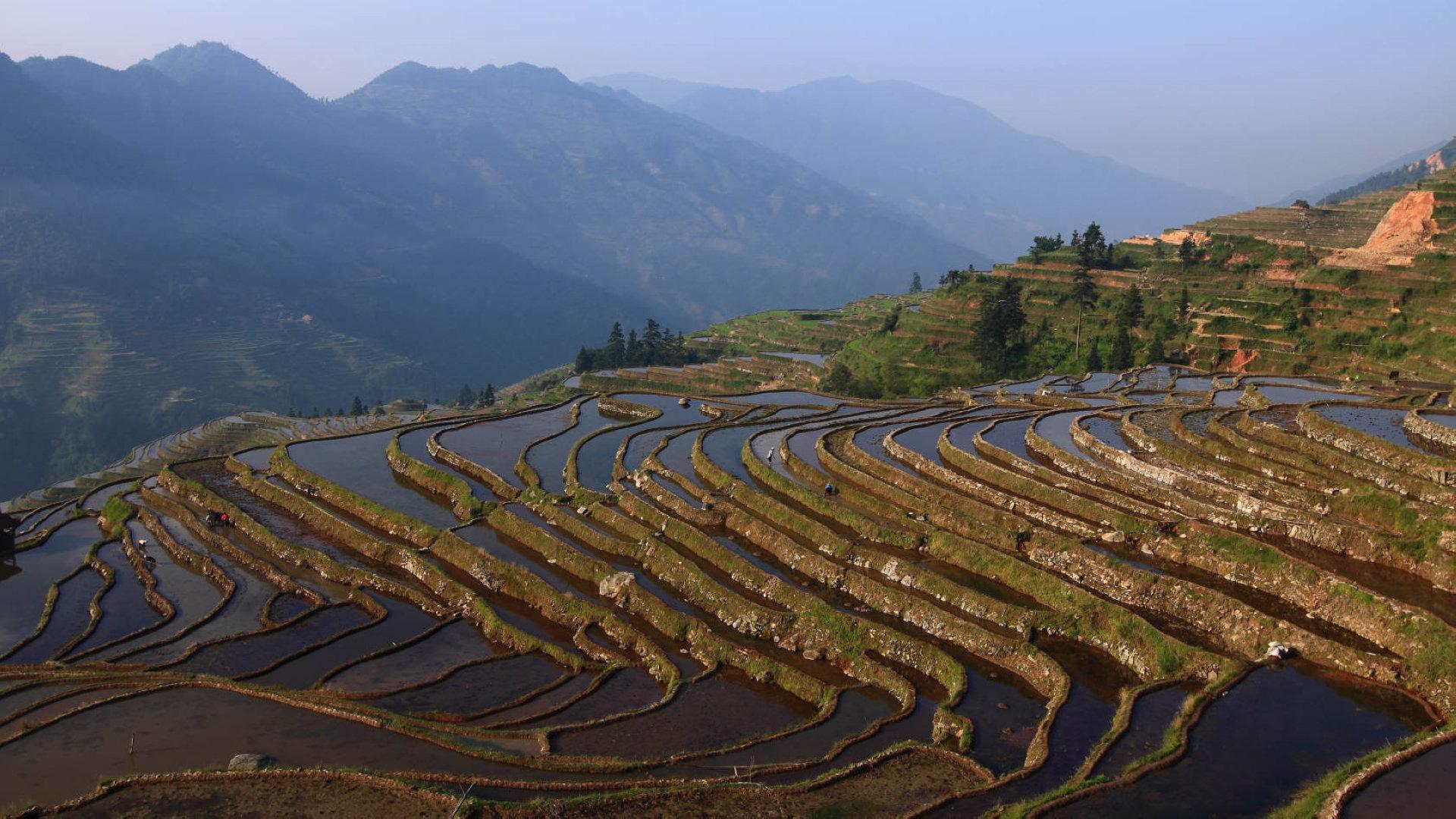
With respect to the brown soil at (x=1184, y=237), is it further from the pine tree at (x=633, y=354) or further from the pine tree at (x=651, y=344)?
the pine tree at (x=633, y=354)

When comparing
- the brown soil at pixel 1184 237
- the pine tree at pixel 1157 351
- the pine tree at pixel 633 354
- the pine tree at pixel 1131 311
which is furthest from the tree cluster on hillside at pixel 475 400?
the brown soil at pixel 1184 237

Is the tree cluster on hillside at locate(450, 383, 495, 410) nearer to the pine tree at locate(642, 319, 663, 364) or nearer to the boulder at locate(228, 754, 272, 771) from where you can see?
the pine tree at locate(642, 319, 663, 364)

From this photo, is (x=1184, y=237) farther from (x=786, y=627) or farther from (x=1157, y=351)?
(x=786, y=627)

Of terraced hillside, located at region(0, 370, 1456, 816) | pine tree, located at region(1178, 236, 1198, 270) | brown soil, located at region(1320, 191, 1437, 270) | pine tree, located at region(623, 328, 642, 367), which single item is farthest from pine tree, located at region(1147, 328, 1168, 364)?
pine tree, located at region(623, 328, 642, 367)

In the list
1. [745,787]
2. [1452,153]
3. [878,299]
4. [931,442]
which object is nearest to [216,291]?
[878,299]

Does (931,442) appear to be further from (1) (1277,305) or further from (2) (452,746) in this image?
(1) (1277,305)
